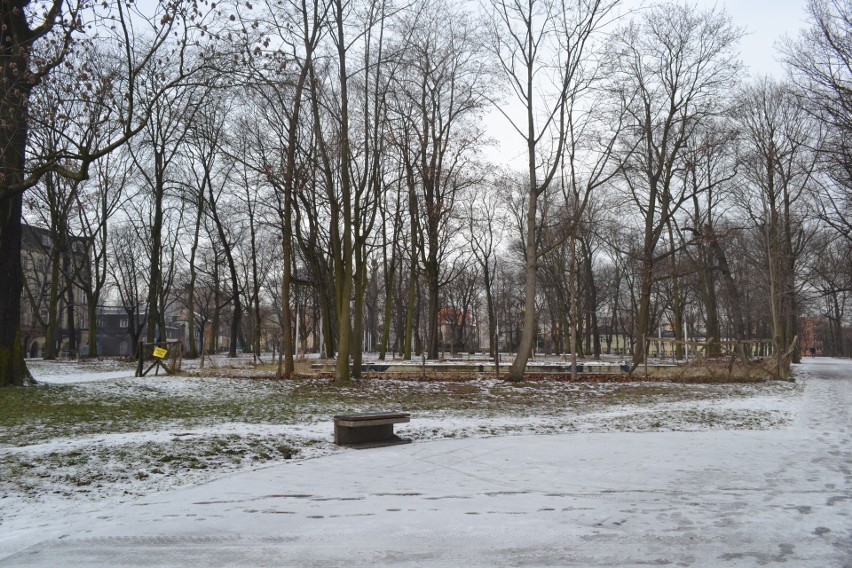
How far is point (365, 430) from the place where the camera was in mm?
9820

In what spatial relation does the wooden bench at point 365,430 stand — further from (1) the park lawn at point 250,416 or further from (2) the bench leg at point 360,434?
(1) the park lawn at point 250,416

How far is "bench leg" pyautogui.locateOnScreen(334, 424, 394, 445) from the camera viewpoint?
9.62m

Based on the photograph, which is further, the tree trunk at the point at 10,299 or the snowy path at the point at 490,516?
the tree trunk at the point at 10,299

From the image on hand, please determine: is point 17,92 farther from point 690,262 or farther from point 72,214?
point 690,262

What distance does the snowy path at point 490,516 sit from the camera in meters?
4.61

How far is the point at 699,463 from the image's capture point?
8133 mm

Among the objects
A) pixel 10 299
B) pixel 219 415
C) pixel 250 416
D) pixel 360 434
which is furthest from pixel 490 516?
pixel 10 299

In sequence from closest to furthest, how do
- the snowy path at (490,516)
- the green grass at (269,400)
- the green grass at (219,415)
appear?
the snowy path at (490,516) → the green grass at (219,415) → the green grass at (269,400)

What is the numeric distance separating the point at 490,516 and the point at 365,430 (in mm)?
4465


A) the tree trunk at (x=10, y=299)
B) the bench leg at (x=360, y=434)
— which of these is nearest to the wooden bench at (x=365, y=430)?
the bench leg at (x=360, y=434)

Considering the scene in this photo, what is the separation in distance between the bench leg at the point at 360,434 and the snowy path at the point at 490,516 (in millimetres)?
780

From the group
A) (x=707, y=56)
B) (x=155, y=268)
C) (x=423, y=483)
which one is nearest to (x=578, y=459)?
(x=423, y=483)

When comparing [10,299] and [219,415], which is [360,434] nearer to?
[219,415]

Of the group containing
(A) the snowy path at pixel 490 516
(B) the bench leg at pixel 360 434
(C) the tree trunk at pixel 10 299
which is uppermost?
(C) the tree trunk at pixel 10 299
